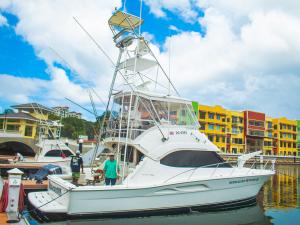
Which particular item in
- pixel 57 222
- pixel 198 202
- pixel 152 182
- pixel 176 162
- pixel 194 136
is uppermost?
pixel 194 136

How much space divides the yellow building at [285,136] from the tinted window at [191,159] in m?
57.8

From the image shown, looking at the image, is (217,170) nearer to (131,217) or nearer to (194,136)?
(194,136)

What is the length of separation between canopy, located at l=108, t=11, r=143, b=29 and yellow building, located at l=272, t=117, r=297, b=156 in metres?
59.1

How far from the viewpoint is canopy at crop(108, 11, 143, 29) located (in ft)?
36.3

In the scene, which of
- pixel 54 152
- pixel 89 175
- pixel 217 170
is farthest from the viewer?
pixel 54 152

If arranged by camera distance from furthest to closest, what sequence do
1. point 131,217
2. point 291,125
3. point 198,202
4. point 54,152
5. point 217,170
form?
point 291,125 < point 54,152 < point 217,170 < point 198,202 < point 131,217

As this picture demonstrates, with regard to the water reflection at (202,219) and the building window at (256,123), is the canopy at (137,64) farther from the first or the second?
the building window at (256,123)

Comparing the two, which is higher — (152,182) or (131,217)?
(152,182)

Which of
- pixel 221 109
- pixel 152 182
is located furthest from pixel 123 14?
pixel 221 109

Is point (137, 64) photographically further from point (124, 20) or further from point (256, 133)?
point (256, 133)

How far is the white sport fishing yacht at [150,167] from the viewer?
8.95 metres

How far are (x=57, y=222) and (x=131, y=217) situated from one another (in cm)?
215

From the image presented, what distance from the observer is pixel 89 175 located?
472 inches

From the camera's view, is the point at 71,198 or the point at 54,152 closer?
the point at 71,198
